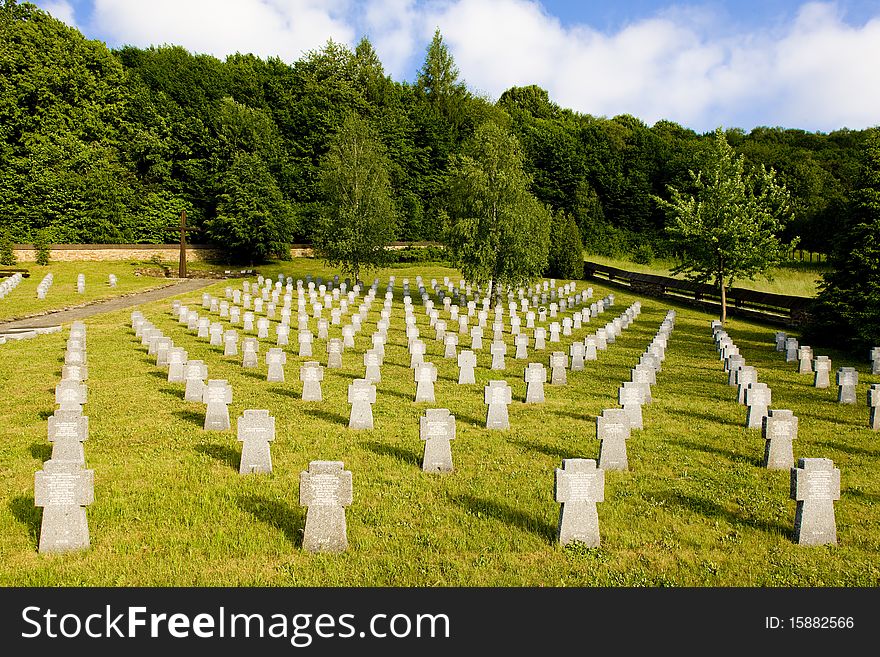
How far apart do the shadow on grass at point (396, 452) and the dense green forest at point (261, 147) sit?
2398 cm

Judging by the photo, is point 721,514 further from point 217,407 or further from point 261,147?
point 261,147

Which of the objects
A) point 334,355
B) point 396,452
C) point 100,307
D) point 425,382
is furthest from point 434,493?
point 100,307

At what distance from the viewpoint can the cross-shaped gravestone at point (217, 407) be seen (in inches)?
429

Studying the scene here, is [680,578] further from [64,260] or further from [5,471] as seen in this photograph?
[64,260]

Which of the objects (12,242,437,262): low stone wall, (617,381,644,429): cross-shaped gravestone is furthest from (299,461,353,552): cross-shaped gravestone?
(12,242,437,262): low stone wall

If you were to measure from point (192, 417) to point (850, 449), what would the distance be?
11007mm

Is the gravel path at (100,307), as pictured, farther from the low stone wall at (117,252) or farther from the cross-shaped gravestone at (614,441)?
the cross-shaped gravestone at (614,441)

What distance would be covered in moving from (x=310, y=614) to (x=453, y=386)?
32.4 ft

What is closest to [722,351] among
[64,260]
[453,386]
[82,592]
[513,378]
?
[513,378]

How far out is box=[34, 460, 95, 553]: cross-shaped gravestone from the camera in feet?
21.2

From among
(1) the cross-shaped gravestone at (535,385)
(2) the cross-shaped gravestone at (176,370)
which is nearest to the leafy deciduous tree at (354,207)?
(2) the cross-shaped gravestone at (176,370)

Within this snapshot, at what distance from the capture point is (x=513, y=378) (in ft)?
53.6

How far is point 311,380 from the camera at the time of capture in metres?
13.2

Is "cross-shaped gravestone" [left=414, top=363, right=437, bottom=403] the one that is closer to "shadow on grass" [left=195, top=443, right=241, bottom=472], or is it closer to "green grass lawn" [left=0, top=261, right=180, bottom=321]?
"shadow on grass" [left=195, top=443, right=241, bottom=472]
